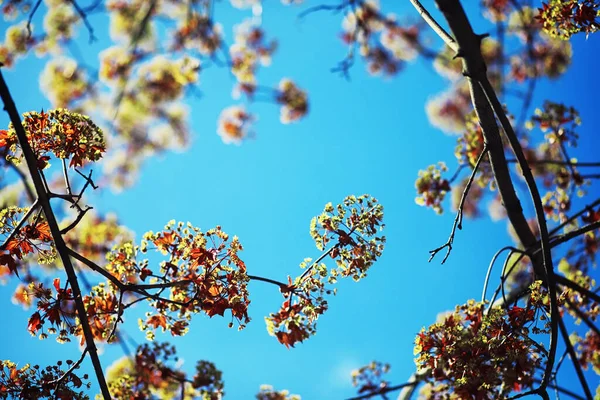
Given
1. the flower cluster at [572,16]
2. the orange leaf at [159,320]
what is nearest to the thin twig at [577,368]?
the flower cluster at [572,16]

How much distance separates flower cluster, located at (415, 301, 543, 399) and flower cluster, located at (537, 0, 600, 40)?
150 centimetres

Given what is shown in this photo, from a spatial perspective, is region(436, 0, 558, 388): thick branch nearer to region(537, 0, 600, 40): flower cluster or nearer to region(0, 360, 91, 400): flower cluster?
region(537, 0, 600, 40): flower cluster

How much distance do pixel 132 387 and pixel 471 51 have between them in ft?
8.81

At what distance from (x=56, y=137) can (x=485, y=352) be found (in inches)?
77.0

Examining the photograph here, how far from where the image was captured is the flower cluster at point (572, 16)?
2576 mm

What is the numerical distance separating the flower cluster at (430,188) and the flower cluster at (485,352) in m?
1.85

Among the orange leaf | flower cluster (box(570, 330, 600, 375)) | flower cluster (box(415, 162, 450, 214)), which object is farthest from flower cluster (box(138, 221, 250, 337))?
flower cluster (box(570, 330, 600, 375))

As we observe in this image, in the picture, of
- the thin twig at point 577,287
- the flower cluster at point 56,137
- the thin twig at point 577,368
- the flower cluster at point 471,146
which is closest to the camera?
the flower cluster at point 56,137

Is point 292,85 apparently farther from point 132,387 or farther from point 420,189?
point 132,387

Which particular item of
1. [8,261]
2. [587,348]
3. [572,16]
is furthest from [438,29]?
[587,348]

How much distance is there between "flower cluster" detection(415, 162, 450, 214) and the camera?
13.4ft

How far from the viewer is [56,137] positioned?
Answer: 79.7 inches

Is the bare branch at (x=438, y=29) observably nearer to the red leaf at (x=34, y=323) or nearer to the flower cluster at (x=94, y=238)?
the red leaf at (x=34, y=323)

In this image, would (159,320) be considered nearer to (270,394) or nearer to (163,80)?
(270,394)
